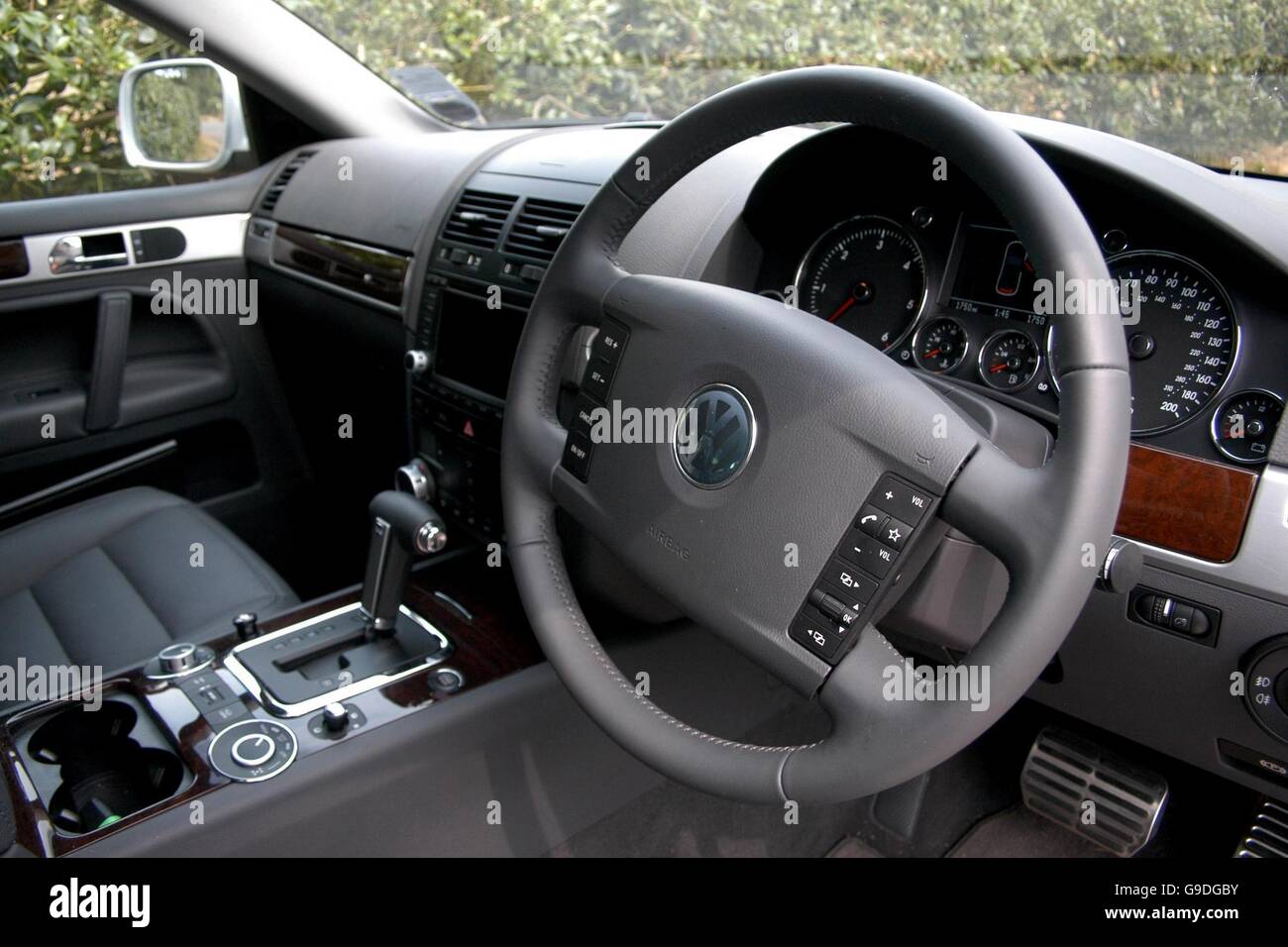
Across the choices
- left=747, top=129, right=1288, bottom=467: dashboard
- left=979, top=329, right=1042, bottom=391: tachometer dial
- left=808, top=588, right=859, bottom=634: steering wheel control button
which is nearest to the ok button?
left=808, top=588, right=859, bottom=634: steering wheel control button

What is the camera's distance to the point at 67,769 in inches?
51.4

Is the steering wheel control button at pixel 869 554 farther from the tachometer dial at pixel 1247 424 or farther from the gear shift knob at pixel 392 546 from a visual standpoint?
the gear shift knob at pixel 392 546

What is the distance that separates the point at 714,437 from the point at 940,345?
382 mm

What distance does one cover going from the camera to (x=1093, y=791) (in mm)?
1650

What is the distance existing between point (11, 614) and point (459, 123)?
148 centimetres

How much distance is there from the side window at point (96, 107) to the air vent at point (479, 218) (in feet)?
2.54

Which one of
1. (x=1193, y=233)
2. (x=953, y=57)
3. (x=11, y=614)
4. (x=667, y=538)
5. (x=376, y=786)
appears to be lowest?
(x=11, y=614)

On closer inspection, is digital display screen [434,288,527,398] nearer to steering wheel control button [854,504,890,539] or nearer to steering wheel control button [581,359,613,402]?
steering wheel control button [581,359,613,402]

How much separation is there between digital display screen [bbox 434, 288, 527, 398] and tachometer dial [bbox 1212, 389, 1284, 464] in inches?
37.9

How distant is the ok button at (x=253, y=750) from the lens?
1.26m

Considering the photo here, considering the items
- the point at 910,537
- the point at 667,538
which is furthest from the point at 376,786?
the point at 910,537

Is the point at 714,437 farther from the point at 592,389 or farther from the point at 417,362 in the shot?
the point at 417,362
